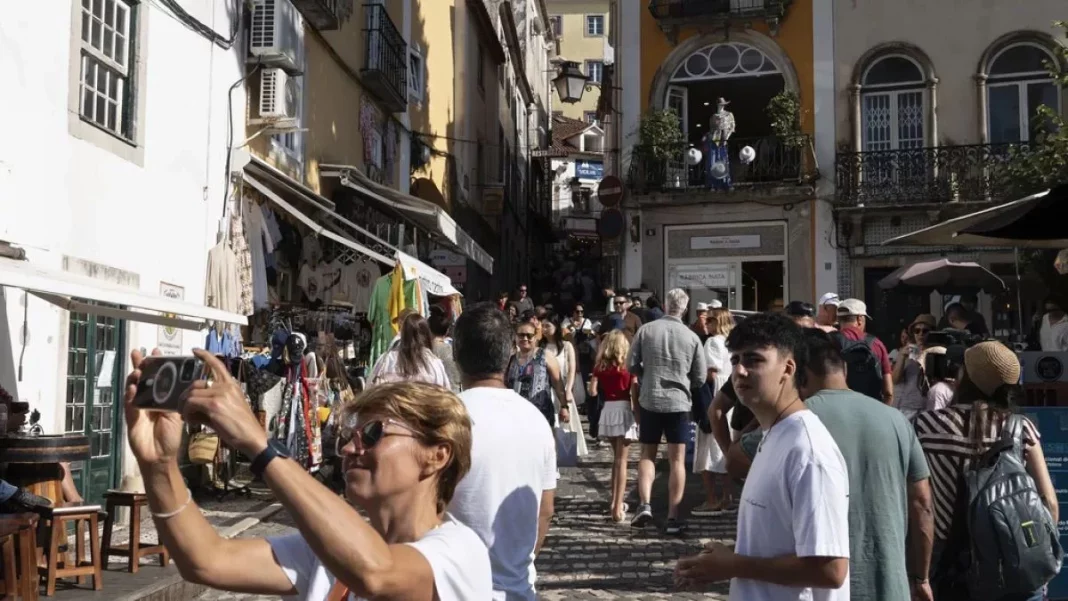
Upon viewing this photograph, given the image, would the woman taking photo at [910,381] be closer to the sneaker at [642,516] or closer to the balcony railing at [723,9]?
the sneaker at [642,516]

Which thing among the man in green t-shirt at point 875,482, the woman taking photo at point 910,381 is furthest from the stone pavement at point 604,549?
the man in green t-shirt at point 875,482

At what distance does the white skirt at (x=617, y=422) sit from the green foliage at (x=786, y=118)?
45.6 ft

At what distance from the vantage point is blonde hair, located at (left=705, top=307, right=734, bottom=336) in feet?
39.6

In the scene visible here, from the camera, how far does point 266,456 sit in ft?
6.95

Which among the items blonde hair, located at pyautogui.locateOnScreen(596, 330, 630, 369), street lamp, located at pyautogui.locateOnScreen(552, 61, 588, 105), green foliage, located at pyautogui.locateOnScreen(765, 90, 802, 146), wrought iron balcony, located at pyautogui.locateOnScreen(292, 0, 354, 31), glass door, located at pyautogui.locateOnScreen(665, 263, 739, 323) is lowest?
blonde hair, located at pyautogui.locateOnScreen(596, 330, 630, 369)

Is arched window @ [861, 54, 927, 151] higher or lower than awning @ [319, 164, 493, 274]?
higher

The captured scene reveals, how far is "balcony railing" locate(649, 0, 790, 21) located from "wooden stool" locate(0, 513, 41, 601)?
65.1 ft

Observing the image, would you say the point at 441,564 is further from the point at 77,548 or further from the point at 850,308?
the point at 850,308

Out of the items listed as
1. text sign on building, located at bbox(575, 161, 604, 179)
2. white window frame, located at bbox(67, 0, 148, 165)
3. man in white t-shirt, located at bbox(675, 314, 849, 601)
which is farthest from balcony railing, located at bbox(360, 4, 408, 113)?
text sign on building, located at bbox(575, 161, 604, 179)

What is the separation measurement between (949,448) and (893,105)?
65.8 feet

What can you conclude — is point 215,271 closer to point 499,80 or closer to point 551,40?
point 499,80

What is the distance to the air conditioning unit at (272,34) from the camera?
13836 millimetres

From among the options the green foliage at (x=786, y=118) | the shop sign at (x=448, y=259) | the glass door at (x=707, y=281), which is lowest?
the glass door at (x=707, y=281)

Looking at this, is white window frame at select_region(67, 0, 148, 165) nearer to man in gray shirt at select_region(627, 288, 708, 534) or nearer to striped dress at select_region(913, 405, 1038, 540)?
man in gray shirt at select_region(627, 288, 708, 534)
